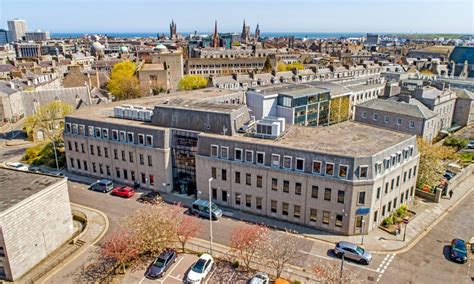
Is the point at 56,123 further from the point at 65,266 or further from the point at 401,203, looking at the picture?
the point at 401,203

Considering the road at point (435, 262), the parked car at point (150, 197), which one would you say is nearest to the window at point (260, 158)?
the parked car at point (150, 197)

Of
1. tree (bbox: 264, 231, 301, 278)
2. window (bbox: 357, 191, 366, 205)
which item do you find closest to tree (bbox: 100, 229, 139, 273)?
tree (bbox: 264, 231, 301, 278)

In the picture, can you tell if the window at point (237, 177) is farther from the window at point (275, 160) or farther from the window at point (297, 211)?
the window at point (297, 211)

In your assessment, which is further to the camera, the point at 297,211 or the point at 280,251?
the point at 297,211

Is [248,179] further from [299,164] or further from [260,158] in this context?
[299,164]

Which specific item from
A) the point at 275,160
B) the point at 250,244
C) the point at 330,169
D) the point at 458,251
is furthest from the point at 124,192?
the point at 458,251
